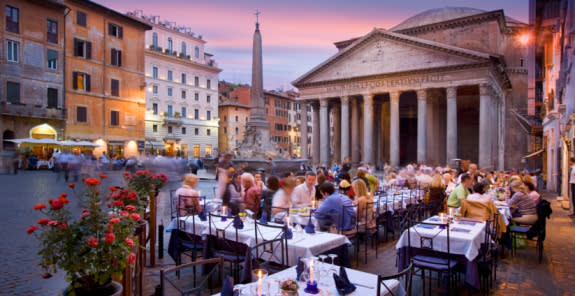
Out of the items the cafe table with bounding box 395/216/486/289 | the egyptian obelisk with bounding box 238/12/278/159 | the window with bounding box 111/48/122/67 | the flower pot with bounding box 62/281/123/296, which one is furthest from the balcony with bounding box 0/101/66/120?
the cafe table with bounding box 395/216/486/289

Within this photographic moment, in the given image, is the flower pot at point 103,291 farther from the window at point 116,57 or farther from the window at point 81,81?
the window at point 116,57

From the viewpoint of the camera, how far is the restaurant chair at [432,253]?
4.74 meters

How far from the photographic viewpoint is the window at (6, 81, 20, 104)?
997 inches

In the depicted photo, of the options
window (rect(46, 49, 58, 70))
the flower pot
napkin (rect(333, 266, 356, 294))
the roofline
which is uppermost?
the roofline

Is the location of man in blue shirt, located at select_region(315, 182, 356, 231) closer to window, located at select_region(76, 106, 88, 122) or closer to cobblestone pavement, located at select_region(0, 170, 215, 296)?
cobblestone pavement, located at select_region(0, 170, 215, 296)

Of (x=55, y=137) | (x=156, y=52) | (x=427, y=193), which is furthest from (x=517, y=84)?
(x=55, y=137)

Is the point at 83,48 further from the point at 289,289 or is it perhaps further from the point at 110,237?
the point at 289,289

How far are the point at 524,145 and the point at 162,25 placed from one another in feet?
131

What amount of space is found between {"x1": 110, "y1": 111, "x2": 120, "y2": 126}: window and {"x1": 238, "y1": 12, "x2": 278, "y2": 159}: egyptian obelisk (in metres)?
16.5

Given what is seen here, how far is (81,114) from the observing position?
98.0 feet

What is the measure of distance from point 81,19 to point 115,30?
302 centimetres

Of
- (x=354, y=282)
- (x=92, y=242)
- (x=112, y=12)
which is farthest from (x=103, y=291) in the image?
(x=112, y=12)

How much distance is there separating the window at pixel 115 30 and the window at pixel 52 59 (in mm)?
5462

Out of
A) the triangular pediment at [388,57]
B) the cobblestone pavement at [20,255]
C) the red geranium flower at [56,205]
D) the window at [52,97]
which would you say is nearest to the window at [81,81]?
the window at [52,97]
